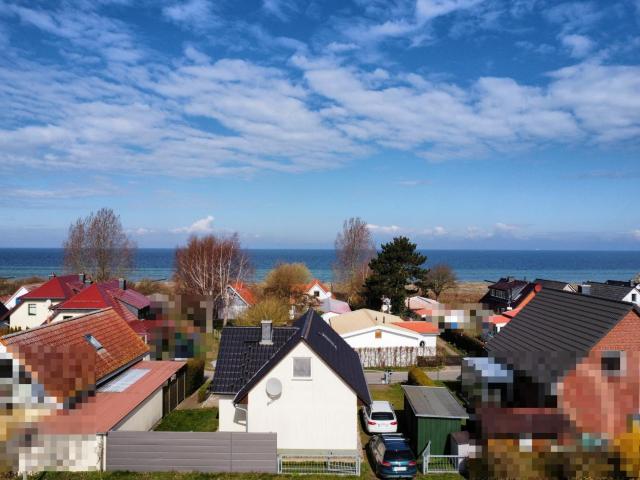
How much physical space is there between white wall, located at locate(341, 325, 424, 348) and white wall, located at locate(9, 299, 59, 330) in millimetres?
31630

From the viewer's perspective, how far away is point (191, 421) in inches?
915

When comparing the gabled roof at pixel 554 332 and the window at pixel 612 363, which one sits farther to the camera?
the gabled roof at pixel 554 332

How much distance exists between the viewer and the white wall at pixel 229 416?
2031 centimetres

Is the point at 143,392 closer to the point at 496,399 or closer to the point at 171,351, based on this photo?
the point at 171,351

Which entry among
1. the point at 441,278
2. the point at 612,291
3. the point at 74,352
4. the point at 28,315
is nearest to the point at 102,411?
the point at 74,352

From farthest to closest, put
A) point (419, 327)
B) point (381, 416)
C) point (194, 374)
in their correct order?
point (419, 327)
point (194, 374)
point (381, 416)

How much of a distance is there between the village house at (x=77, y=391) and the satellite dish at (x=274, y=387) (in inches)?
226

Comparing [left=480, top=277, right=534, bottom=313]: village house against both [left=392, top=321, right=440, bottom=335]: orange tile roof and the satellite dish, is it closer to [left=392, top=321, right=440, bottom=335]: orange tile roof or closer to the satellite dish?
[left=392, top=321, right=440, bottom=335]: orange tile roof

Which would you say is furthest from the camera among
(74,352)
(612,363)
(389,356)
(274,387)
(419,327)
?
(419,327)

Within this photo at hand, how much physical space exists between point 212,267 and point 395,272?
2249 cm

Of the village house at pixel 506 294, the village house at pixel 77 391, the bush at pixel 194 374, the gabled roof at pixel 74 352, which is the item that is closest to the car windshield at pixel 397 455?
the village house at pixel 77 391

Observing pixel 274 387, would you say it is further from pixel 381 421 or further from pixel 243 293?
pixel 243 293

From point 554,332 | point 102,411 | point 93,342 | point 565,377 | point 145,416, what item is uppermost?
Result: point 554,332

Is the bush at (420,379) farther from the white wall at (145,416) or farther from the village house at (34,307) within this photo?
the village house at (34,307)
